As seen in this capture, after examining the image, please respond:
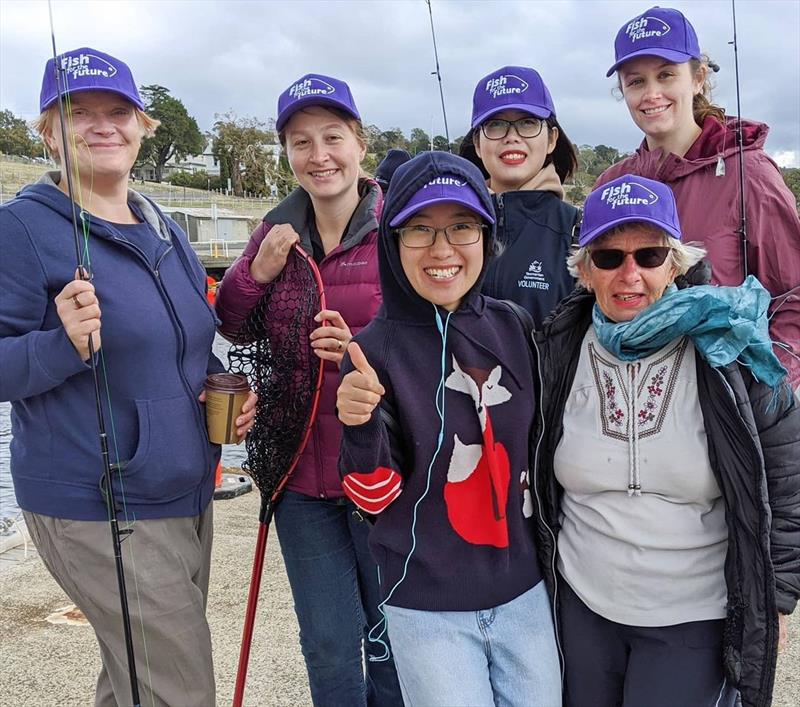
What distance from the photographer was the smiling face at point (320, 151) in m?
2.83

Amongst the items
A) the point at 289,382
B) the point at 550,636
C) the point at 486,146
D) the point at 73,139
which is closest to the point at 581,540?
the point at 550,636

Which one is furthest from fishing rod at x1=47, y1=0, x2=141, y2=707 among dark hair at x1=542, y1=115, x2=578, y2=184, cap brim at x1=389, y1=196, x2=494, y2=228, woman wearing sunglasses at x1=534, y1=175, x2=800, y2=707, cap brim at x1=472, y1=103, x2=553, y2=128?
dark hair at x1=542, y1=115, x2=578, y2=184

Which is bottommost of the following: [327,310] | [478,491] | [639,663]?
[639,663]

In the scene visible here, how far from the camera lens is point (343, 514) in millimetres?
2932

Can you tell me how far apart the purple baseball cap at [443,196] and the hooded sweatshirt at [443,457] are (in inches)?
0.8

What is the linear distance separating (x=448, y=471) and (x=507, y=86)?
4.99 ft

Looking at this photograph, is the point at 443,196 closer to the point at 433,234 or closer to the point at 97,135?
the point at 433,234

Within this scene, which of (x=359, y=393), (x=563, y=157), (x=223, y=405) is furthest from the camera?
(x=563, y=157)

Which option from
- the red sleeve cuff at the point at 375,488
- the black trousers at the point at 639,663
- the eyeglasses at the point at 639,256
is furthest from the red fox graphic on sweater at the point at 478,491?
the eyeglasses at the point at 639,256

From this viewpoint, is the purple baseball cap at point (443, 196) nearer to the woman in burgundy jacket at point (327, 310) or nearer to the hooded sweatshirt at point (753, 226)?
the woman in burgundy jacket at point (327, 310)

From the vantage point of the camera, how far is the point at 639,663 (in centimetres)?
223

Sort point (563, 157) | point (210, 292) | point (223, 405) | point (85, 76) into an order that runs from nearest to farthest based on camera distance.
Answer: point (85, 76) < point (223, 405) < point (563, 157) < point (210, 292)

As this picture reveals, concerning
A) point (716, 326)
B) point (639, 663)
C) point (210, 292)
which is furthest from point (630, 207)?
point (210, 292)

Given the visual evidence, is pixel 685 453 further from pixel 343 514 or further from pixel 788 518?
pixel 343 514
